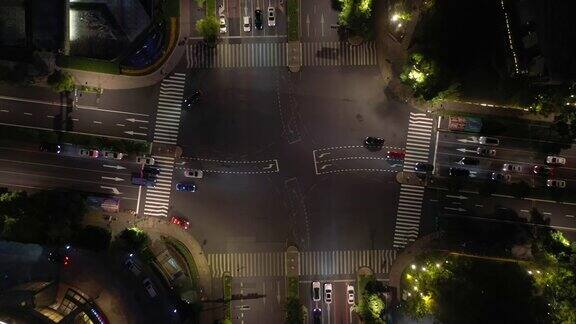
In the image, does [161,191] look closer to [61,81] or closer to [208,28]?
[61,81]

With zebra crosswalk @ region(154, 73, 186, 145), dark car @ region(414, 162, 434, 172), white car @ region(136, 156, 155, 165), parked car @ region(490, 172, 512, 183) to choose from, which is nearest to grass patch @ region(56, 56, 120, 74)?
zebra crosswalk @ region(154, 73, 186, 145)

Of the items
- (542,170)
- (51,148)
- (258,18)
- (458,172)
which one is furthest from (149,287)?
(542,170)

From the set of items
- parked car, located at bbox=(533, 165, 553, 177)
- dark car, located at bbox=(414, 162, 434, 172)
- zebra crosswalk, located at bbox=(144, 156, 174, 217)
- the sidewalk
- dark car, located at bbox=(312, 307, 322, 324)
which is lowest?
dark car, located at bbox=(312, 307, 322, 324)

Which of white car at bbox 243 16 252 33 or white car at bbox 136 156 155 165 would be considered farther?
white car at bbox 243 16 252 33

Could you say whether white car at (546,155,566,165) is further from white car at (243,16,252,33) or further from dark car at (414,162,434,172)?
white car at (243,16,252,33)

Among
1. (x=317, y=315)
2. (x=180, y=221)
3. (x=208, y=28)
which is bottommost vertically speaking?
(x=317, y=315)

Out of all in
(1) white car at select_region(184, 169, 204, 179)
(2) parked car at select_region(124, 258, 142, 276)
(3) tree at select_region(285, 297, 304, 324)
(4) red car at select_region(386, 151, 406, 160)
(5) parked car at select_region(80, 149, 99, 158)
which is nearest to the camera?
(2) parked car at select_region(124, 258, 142, 276)

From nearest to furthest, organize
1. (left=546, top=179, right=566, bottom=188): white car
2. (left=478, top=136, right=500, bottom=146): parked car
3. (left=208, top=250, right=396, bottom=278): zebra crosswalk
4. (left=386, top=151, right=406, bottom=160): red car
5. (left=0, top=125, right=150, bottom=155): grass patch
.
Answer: (left=0, top=125, right=150, bottom=155): grass patch < (left=208, top=250, right=396, bottom=278): zebra crosswalk < (left=386, top=151, right=406, bottom=160): red car < (left=478, top=136, right=500, bottom=146): parked car < (left=546, top=179, right=566, bottom=188): white car

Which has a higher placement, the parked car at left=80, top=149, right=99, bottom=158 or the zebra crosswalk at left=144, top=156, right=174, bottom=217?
the parked car at left=80, top=149, right=99, bottom=158
